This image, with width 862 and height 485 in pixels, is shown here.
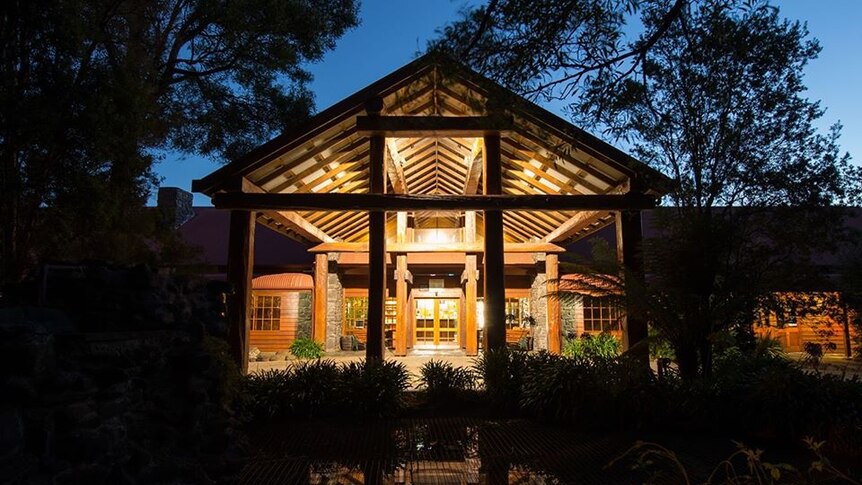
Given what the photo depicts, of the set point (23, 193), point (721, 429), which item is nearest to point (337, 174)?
point (23, 193)

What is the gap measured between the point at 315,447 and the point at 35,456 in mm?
3075

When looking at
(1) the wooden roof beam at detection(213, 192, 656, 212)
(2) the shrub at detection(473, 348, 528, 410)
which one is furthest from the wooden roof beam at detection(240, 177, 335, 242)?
(2) the shrub at detection(473, 348, 528, 410)

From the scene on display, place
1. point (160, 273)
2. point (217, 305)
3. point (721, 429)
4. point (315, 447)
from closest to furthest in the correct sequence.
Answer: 1. point (160, 273)
2. point (217, 305)
3. point (315, 447)
4. point (721, 429)

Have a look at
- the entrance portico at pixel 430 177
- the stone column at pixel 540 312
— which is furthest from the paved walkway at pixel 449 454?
the stone column at pixel 540 312

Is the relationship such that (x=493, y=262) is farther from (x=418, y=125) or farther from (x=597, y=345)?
(x=597, y=345)

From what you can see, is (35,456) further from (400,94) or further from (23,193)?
(400,94)

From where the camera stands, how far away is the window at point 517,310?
675 inches

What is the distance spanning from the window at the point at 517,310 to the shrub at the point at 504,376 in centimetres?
933

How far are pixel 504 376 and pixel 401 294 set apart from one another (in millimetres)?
7437

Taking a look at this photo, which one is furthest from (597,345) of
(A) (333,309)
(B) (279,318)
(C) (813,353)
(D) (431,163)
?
(B) (279,318)

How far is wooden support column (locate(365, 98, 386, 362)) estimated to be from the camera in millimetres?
8422

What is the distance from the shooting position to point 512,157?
36.0 ft

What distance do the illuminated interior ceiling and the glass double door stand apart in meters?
4.11

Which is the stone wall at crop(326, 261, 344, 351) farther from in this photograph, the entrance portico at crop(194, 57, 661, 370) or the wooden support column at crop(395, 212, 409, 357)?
the wooden support column at crop(395, 212, 409, 357)
